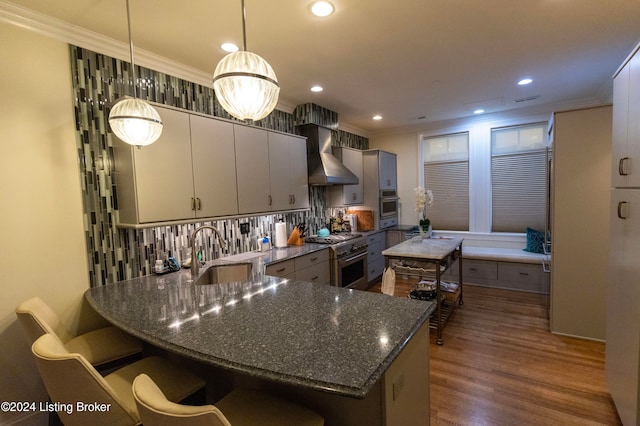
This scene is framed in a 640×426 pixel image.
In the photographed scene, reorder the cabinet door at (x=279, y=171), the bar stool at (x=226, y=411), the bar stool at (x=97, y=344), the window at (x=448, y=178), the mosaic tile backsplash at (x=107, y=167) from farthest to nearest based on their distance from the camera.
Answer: the window at (x=448, y=178) → the cabinet door at (x=279, y=171) → the mosaic tile backsplash at (x=107, y=167) → the bar stool at (x=97, y=344) → the bar stool at (x=226, y=411)

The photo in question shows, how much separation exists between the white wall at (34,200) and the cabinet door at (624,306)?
3.43 meters

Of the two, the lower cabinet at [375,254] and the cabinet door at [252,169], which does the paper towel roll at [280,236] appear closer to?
the cabinet door at [252,169]

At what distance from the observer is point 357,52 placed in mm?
2602

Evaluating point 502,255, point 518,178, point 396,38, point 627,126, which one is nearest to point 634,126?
point 627,126

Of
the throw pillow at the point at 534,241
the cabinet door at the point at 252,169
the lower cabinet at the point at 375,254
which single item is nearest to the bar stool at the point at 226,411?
the cabinet door at the point at 252,169

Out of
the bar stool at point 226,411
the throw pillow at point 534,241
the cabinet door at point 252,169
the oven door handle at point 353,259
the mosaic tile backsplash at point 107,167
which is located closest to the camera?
the bar stool at point 226,411

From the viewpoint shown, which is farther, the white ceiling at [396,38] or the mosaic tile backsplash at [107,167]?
the mosaic tile backsplash at [107,167]

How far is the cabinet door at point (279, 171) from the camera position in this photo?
3311 mm

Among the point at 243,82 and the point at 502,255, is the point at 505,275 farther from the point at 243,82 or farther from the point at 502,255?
the point at 243,82

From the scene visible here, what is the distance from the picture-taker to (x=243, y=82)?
1.27m

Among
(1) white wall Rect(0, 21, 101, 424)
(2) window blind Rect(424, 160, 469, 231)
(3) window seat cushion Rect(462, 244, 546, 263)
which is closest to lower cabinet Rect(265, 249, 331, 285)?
(1) white wall Rect(0, 21, 101, 424)

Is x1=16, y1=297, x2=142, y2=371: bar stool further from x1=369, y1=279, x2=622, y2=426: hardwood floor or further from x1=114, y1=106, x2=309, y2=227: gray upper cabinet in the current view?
x1=369, y1=279, x2=622, y2=426: hardwood floor

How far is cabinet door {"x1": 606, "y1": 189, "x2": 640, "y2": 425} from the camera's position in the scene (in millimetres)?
1569

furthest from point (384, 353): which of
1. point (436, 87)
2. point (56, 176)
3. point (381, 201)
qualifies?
point (381, 201)
